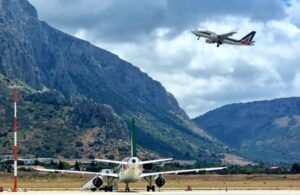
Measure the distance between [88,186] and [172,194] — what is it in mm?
20738

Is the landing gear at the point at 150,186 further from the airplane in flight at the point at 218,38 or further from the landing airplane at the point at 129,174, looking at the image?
the airplane in flight at the point at 218,38

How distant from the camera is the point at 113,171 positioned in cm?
10481

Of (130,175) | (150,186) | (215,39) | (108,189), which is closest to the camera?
(130,175)

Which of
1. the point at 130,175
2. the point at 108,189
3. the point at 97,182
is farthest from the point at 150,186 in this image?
the point at 97,182

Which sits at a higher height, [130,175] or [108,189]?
[130,175]

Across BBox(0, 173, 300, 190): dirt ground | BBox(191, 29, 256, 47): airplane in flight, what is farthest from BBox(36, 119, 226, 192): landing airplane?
BBox(191, 29, 256, 47): airplane in flight

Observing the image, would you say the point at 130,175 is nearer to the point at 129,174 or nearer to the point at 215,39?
the point at 129,174

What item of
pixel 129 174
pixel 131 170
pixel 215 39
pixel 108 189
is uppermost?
pixel 215 39

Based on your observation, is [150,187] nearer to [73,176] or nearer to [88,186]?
[88,186]

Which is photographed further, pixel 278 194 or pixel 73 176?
pixel 73 176

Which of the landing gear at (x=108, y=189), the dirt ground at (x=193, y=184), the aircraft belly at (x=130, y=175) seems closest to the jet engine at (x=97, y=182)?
the landing gear at (x=108, y=189)

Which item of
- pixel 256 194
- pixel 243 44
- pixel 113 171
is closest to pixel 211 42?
pixel 243 44

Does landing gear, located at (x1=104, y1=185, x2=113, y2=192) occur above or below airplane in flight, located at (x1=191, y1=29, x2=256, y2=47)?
below

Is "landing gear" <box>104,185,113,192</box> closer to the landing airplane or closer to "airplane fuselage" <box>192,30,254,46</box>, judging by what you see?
the landing airplane
